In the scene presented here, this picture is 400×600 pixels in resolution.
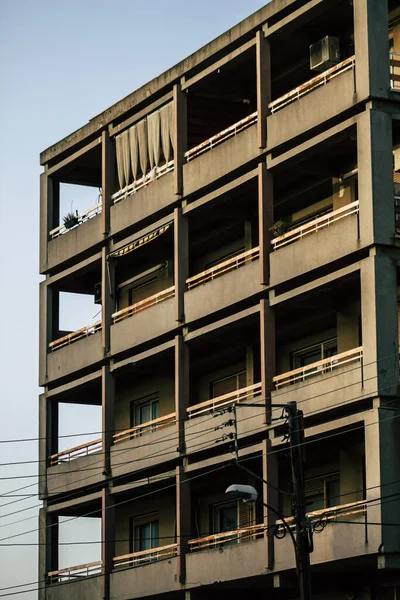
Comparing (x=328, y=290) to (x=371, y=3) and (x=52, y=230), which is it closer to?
(x=371, y=3)

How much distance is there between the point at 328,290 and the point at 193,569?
8.81 m

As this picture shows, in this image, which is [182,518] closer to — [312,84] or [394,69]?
[312,84]

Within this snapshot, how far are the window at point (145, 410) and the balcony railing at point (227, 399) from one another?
2991 millimetres

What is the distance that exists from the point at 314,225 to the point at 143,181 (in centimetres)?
708

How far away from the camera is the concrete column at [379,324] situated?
3775 centimetres

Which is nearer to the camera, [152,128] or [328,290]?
[328,290]

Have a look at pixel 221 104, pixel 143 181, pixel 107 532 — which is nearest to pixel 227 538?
pixel 107 532

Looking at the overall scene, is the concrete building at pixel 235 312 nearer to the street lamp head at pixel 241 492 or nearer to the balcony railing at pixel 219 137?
the balcony railing at pixel 219 137

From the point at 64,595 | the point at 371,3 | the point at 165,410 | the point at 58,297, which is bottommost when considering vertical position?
the point at 64,595

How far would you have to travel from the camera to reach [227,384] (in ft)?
156

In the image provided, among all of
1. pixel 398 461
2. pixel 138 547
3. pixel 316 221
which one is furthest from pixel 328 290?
pixel 138 547

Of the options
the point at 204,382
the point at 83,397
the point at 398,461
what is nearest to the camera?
the point at 398,461

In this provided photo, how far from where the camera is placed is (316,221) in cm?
4103

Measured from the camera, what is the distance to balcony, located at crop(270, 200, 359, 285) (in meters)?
39.3
